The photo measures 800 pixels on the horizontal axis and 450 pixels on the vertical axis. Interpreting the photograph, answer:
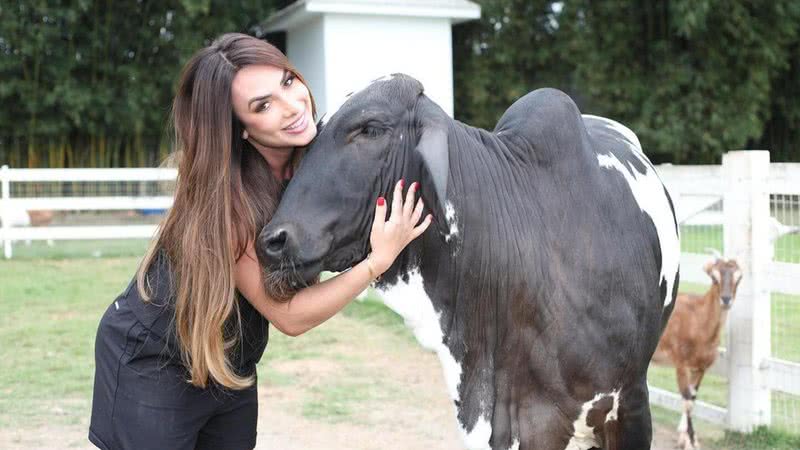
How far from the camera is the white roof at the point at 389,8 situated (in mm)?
14695

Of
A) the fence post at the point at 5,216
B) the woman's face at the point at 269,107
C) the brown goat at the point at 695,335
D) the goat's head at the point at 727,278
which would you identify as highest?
the woman's face at the point at 269,107

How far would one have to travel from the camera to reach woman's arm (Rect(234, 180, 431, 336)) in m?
2.12

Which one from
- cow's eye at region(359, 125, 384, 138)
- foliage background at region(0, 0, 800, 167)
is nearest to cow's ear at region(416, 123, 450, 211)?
cow's eye at region(359, 125, 384, 138)

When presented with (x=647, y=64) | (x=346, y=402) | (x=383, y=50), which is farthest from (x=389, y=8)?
(x=346, y=402)

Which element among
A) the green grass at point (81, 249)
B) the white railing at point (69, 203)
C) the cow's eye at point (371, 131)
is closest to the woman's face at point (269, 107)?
the cow's eye at point (371, 131)

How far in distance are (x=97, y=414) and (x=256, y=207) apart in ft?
2.37

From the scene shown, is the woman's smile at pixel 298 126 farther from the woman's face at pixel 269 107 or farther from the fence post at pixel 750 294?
the fence post at pixel 750 294

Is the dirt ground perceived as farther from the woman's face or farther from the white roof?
the white roof

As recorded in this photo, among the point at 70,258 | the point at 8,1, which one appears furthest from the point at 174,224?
the point at 8,1

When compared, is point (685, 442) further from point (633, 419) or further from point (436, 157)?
point (436, 157)

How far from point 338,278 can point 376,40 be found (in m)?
13.3

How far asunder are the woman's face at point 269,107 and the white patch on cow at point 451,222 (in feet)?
1.26

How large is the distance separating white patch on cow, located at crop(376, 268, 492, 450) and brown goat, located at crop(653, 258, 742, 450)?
95.9 inches

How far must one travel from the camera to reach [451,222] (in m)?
2.24
